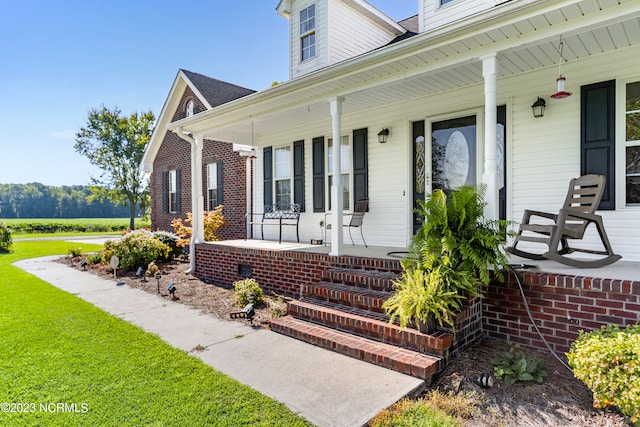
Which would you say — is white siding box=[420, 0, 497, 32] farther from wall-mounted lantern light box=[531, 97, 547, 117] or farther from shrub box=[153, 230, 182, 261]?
shrub box=[153, 230, 182, 261]

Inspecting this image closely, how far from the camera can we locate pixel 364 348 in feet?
A: 10.9

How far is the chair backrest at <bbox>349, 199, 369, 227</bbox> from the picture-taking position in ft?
21.0

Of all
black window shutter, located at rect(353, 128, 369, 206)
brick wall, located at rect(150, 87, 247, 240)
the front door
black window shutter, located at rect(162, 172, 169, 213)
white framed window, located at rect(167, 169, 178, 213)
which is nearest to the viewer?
the front door

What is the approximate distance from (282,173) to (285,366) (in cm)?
537

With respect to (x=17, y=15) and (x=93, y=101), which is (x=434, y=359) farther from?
(x=93, y=101)

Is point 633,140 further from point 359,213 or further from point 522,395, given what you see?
point 359,213

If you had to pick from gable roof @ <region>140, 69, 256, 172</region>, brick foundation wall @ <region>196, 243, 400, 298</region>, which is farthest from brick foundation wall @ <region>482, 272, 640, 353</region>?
gable roof @ <region>140, 69, 256, 172</region>

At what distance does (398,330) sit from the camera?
3.37m

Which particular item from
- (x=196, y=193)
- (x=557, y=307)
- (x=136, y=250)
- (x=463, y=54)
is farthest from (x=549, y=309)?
(x=136, y=250)

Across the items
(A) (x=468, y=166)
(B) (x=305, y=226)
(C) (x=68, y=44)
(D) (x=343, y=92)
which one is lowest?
(B) (x=305, y=226)

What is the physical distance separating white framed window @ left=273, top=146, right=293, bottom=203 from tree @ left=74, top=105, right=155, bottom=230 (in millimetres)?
18637

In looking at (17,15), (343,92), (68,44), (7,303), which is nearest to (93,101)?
(68,44)

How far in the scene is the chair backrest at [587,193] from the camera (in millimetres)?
3600

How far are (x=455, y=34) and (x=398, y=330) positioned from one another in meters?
2.92
